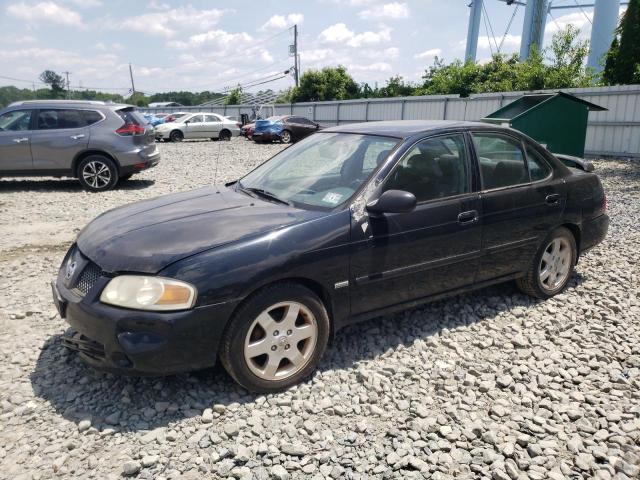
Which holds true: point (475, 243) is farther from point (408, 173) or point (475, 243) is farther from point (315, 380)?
point (315, 380)

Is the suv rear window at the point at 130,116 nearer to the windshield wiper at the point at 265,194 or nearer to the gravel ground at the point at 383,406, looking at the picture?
the gravel ground at the point at 383,406

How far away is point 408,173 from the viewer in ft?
12.0

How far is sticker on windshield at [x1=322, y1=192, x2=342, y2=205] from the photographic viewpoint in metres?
3.45

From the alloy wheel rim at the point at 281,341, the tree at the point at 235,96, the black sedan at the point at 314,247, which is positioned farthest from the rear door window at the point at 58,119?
the tree at the point at 235,96

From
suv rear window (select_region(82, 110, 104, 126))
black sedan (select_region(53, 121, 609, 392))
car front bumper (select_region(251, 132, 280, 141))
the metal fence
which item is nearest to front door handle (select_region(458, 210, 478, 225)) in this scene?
black sedan (select_region(53, 121, 609, 392))

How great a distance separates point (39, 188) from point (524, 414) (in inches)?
414

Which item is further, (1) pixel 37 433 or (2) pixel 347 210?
(2) pixel 347 210

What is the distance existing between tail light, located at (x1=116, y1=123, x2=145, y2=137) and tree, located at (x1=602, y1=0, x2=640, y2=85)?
49.9 ft

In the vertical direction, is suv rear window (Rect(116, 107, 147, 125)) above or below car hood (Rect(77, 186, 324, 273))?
above

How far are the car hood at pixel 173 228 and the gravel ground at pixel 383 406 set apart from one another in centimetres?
85

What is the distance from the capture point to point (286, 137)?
79.7 ft

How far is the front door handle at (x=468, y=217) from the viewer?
3.83 meters

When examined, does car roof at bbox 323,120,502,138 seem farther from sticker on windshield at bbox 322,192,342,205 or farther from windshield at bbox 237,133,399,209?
sticker on windshield at bbox 322,192,342,205

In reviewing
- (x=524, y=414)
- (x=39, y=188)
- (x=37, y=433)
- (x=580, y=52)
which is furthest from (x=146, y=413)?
(x=580, y=52)
